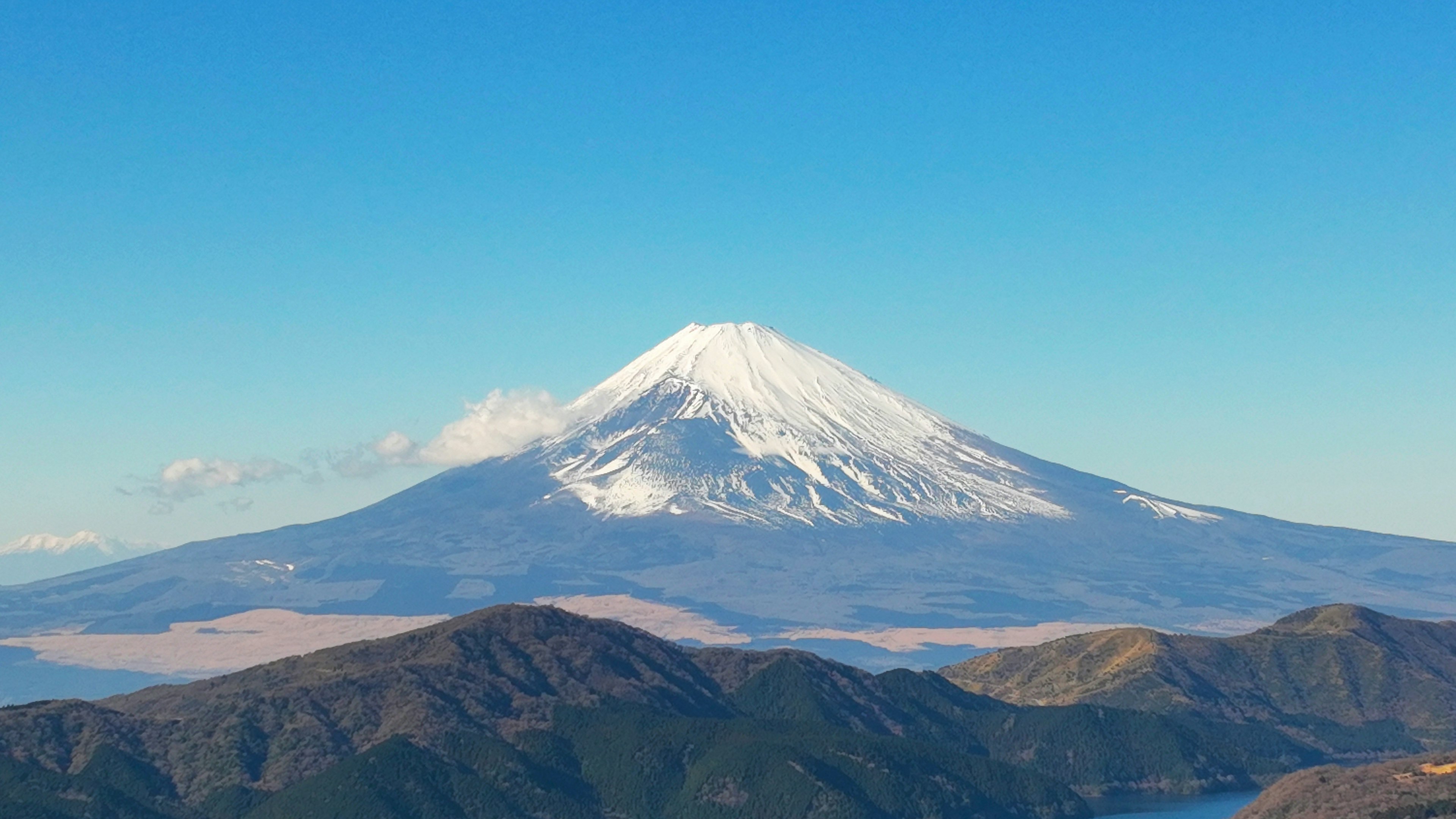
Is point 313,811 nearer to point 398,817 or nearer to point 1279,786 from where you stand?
point 398,817

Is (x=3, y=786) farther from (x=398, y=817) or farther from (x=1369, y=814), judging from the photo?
(x=1369, y=814)

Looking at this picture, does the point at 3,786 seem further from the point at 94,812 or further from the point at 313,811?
the point at 313,811

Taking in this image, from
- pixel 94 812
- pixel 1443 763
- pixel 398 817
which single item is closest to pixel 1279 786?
pixel 1443 763

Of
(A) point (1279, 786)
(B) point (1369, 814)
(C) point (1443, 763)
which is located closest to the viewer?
(B) point (1369, 814)

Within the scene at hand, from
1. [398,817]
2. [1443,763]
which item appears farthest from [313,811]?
[1443,763]

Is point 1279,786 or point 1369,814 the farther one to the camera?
point 1279,786

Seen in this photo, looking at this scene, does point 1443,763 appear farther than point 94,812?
No

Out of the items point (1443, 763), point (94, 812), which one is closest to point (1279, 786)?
point (1443, 763)

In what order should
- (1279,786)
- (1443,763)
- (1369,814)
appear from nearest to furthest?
(1369,814) < (1443,763) < (1279,786)
